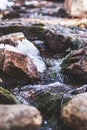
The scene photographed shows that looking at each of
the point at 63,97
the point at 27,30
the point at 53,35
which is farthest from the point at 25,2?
the point at 63,97

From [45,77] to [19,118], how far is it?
2.83 meters

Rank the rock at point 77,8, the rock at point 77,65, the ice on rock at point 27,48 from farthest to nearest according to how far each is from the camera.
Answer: the rock at point 77,8 → the ice on rock at point 27,48 → the rock at point 77,65

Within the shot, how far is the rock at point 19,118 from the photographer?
3902 millimetres

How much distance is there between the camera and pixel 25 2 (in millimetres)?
16000

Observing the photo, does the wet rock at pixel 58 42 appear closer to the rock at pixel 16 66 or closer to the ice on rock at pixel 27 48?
the ice on rock at pixel 27 48

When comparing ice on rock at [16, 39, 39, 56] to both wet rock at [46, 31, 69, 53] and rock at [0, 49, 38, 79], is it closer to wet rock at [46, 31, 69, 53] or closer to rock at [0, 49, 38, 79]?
wet rock at [46, 31, 69, 53]

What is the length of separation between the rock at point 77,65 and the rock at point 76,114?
5.36 feet

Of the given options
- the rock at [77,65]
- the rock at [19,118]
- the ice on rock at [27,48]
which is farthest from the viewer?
the ice on rock at [27,48]

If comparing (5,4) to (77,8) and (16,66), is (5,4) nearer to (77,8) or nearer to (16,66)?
(77,8)

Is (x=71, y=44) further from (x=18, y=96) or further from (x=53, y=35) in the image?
(x=18, y=96)

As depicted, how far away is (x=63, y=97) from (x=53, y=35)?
2.74 meters

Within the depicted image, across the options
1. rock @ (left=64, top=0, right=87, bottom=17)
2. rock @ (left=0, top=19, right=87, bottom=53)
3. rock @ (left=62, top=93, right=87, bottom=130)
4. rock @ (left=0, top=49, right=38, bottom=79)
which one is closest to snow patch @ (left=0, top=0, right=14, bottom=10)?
rock @ (left=64, top=0, right=87, bottom=17)

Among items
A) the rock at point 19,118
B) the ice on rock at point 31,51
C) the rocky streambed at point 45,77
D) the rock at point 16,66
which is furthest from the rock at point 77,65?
the rock at point 19,118

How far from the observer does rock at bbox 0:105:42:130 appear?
3902 millimetres
